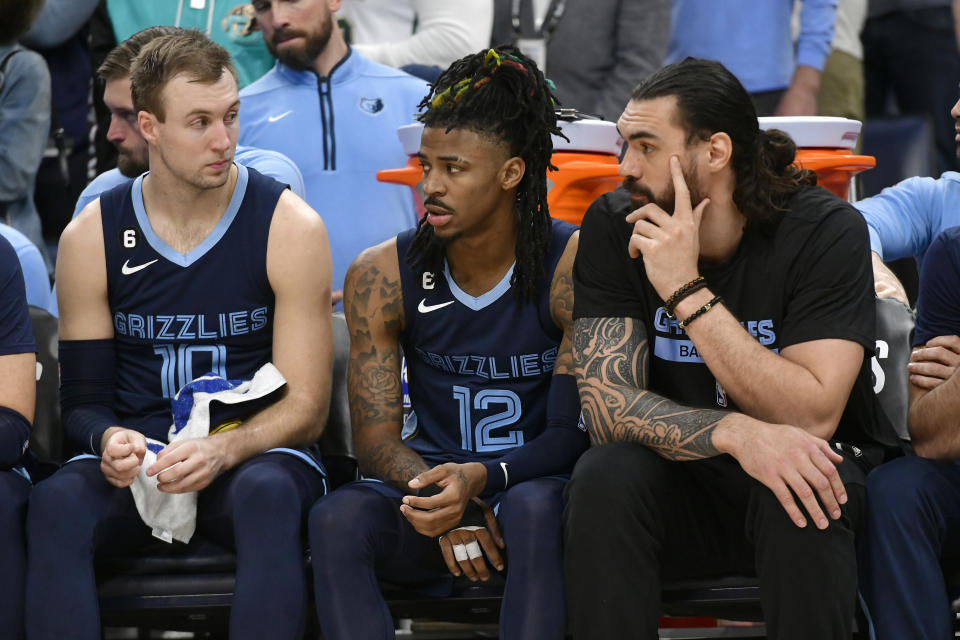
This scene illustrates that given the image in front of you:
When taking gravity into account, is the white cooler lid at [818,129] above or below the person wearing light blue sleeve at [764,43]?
below

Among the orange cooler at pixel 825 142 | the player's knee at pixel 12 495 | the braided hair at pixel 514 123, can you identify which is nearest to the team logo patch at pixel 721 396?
the braided hair at pixel 514 123

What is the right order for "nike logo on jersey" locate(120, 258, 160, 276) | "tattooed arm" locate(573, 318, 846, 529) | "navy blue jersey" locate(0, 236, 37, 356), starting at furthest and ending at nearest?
"nike logo on jersey" locate(120, 258, 160, 276) < "navy blue jersey" locate(0, 236, 37, 356) < "tattooed arm" locate(573, 318, 846, 529)

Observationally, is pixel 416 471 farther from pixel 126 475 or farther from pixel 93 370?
pixel 93 370

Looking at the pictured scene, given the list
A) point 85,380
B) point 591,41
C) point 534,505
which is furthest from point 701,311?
point 591,41

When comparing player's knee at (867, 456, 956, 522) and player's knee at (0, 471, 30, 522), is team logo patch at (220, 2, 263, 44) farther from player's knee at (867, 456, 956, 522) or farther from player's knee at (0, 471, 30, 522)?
player's knee at (867, 456, 956, 522)

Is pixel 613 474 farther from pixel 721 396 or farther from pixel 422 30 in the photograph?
pixel 422 30

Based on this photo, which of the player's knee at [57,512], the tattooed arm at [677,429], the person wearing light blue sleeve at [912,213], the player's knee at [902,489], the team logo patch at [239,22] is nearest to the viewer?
the tattooed arm at [677,429]

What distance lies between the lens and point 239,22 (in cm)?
469

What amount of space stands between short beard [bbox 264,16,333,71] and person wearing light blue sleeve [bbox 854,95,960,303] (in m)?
1.93

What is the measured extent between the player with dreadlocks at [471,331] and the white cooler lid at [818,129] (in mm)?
740

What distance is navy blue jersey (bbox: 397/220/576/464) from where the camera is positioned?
118 inches

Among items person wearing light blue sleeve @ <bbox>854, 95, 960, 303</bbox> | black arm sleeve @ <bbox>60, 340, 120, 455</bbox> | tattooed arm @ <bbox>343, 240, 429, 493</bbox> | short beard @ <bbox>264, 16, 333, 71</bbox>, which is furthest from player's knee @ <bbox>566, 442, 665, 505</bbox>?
short beard @ <bbox>264, 16, 333, 71</bbox>

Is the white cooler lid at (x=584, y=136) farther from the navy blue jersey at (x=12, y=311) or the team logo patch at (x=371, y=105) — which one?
the navy blue jersey at (x=12, y=311)

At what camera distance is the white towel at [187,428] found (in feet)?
9.24
